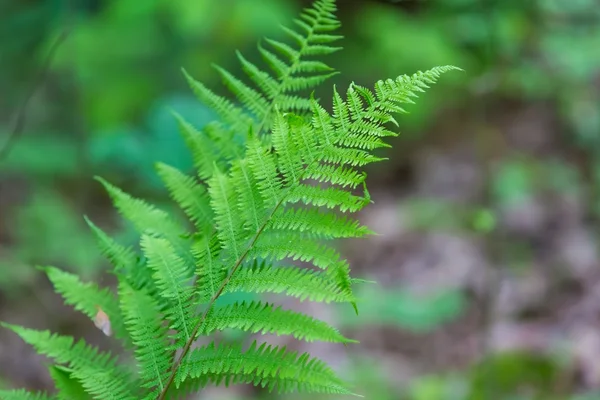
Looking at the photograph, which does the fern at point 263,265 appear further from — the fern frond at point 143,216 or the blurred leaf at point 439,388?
the blurred leaf at point 439,388

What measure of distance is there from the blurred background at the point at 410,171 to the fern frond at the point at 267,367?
4.99ft

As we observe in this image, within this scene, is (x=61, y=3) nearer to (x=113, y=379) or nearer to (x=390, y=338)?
(x=113, y=379)

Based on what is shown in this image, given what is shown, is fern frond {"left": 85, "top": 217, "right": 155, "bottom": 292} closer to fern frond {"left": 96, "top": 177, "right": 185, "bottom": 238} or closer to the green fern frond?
fern frond {"left": 96, "top": 177, "right": 185, "bottom": 238}

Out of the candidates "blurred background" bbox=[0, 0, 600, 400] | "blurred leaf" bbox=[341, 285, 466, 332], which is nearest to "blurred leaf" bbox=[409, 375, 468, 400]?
"blurred background" bbox=[0, 0, 600, 400]

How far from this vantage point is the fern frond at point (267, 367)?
1.03 meters

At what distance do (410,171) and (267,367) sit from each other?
479cm

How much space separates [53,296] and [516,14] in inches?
129

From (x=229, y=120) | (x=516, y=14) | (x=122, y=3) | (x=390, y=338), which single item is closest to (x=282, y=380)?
(x=229, y=120)

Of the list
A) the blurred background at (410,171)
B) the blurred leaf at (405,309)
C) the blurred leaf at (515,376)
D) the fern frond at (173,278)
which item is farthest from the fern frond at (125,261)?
the blurred leaf at (405,309)

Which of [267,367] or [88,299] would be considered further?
[88,299]

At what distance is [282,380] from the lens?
1052mm

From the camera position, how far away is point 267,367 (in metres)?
1.04

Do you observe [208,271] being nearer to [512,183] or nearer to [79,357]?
[79,357]

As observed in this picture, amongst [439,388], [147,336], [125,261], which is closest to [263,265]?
[147,336]
